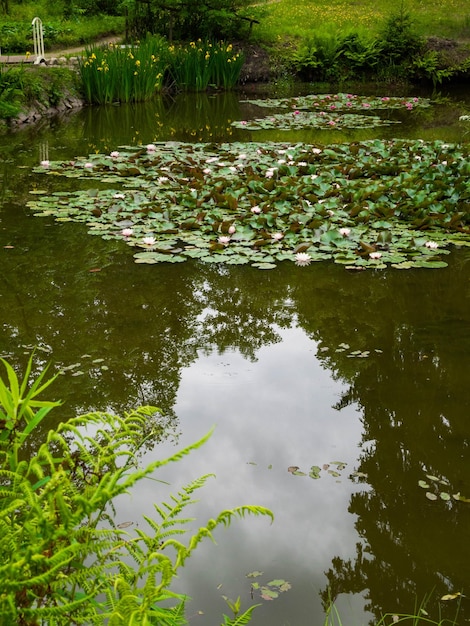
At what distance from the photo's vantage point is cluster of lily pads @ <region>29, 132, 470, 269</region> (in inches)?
171

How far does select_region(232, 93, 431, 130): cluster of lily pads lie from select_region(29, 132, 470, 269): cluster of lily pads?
8.06 ft

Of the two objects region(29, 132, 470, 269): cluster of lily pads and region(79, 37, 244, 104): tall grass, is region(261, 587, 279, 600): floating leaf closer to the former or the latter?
region(29, 132, 470, 269): cluster of lily pads

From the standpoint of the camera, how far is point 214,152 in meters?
7.15

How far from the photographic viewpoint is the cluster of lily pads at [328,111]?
30.3 ft

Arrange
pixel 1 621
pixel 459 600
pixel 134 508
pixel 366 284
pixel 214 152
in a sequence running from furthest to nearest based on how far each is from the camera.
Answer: pixel 214 152, pixel 366 284, pixel 134 508, pixel 459 600, pixel 1 621

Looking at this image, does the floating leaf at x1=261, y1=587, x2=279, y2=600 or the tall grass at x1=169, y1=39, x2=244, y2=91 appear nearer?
the floating leaf at x1=261, y1=587, x2=279, y2=600

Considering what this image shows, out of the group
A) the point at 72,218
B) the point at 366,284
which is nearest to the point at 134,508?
the point at 366,284

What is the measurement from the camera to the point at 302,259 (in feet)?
13.4

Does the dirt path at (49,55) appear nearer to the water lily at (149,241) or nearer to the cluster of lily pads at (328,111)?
the cluster of lily pads at (328,111)

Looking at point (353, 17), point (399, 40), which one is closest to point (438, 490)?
point (399, 40)

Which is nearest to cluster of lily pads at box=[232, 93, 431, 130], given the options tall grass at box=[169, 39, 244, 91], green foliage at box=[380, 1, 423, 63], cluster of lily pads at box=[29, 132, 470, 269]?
tall grass at box=[169, 39, 244, 91]

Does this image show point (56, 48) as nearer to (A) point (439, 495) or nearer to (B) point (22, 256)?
(B) point (22, 256)

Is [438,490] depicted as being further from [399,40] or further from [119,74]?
[399,40]

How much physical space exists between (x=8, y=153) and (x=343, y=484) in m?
6.06
